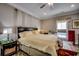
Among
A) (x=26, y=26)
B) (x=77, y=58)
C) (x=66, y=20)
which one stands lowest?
(x=77, y=58)

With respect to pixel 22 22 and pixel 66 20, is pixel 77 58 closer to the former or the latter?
pixel 66 20

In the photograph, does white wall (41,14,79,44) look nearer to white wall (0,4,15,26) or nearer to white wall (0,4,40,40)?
white wall (0,4,40,40)

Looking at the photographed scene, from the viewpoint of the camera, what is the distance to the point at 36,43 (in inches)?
68.2

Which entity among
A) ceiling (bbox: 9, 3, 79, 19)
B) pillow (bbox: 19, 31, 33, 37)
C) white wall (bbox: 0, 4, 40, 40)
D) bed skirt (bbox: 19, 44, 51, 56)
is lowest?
bed skirt (bbox: 19, 44, 51, 56)

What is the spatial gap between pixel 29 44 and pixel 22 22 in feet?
1.47

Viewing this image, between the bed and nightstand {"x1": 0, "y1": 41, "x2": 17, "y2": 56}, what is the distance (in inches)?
5.2

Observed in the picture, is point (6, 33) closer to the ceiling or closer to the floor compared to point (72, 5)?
closer to the floor

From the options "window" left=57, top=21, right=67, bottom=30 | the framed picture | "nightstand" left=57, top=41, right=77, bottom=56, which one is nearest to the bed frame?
"nightstand" left=57, top=41, right=77, bottom=56

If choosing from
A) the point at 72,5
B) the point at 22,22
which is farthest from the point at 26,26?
the point at 72,5

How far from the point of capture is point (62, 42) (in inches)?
66.0

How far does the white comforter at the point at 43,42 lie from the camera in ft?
5.38

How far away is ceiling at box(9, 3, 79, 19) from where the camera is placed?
1.69 metres

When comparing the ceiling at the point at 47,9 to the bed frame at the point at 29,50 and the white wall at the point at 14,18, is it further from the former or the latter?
the bed frame at the point at 29,50

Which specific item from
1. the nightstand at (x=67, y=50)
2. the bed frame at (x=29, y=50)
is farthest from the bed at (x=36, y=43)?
the nightstand at (x=67, y=50)
